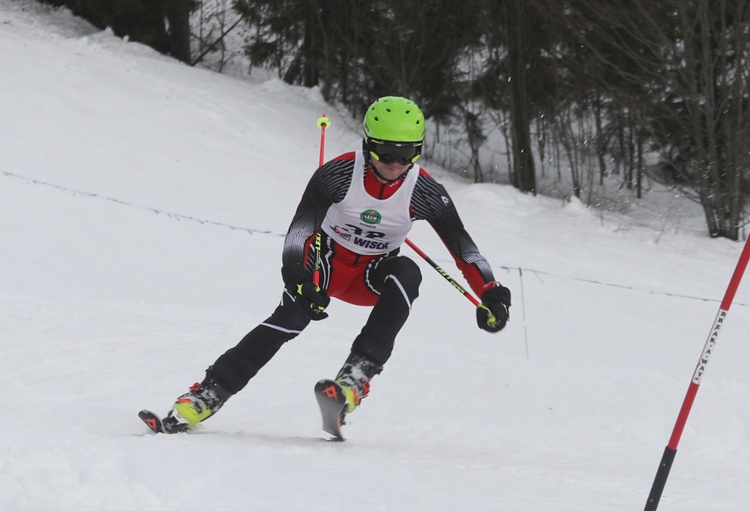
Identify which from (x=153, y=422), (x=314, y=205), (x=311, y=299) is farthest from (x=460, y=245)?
(x=153, y=422)

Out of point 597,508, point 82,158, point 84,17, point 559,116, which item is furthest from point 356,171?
point 84,17

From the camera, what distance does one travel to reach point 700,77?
512 inches

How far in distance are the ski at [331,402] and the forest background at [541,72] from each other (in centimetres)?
1045

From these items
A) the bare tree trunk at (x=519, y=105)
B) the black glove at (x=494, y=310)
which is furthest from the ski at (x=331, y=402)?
the bare tree trunk at (x=519, y=105)

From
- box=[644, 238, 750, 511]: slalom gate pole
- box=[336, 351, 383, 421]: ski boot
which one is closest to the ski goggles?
box=[336, 351, 383, 421]: ski boot

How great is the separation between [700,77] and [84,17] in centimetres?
1339

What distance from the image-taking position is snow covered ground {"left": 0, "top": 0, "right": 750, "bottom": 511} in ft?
9.54

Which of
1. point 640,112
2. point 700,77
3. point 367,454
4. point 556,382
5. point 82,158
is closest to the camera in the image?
point 367,454

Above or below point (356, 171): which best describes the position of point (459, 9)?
above

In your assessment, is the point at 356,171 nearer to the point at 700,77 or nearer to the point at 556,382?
the point at 556,382

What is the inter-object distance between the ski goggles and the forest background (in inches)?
396

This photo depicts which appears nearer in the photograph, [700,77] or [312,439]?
[312,439]

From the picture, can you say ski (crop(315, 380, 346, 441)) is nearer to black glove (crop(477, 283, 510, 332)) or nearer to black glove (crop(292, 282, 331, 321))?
black glove (crop(292, 282, 331, 321))

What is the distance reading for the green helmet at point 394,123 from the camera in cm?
380
